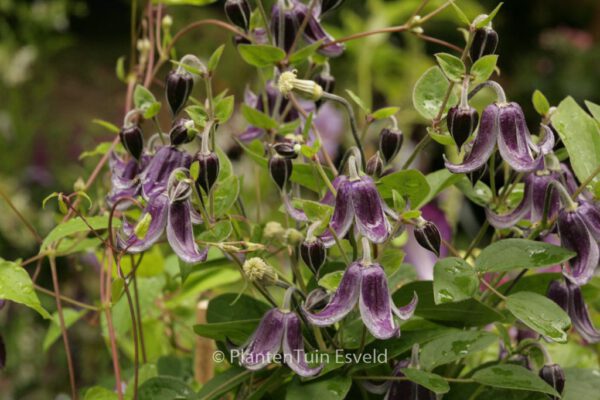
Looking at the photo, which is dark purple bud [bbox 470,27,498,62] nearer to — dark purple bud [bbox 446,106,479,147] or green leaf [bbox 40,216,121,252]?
dark purple bud [bbox 446,106,479,147]

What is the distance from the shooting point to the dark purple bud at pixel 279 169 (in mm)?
603

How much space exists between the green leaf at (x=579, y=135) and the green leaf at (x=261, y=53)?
0.20 m

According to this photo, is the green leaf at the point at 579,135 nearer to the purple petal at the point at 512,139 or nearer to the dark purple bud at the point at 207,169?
the purple petal at the point at 512,139

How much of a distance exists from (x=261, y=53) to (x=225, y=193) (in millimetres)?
112

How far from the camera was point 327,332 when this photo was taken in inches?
24.7

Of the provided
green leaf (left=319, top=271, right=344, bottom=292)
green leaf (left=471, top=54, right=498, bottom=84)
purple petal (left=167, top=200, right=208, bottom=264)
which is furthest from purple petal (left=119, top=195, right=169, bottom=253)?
green leaf (left=471, top=54, right=498, bottom=84)

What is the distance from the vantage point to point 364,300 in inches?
21.5

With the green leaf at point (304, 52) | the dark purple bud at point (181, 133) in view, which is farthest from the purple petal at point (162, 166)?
the green leaf at point (304, 52)

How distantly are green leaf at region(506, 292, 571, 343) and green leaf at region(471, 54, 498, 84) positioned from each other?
0.15 m

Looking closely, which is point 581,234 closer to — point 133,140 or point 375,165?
point 375,165

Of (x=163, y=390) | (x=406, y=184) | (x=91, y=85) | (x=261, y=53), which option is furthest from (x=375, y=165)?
(x=91, y=85)

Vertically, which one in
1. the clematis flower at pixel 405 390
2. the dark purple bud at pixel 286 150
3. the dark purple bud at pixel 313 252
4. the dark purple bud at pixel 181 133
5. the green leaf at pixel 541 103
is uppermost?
the dark purple bud at pixel 181 133

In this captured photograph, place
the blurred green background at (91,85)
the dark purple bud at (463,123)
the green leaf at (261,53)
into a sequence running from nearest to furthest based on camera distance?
the dark purple bud at (463,123) → the green leaf at (261,53) → the blurred green background at (91,85)

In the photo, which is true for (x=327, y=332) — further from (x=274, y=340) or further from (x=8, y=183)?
(x=8, y=183)
